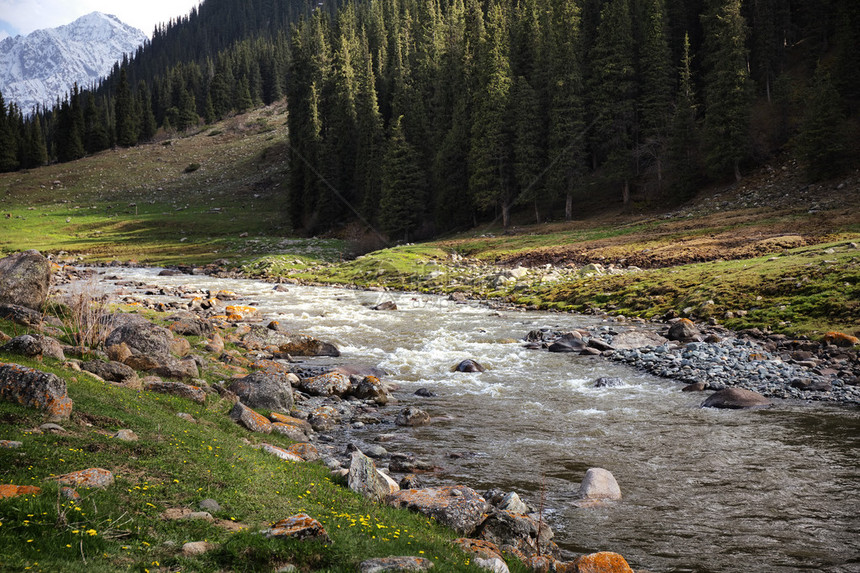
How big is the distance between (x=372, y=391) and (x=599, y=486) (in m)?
8.48

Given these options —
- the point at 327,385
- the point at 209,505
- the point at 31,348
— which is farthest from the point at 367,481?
the point at 31,348

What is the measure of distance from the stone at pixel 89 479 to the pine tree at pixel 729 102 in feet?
197

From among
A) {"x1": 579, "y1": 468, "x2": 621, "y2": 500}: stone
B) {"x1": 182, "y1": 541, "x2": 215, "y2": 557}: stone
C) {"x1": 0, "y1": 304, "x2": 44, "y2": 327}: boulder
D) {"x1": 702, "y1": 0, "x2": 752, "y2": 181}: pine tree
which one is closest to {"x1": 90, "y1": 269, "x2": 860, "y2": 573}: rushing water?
{"x1": 579, "y1": 468, "x2": 621, "y2": 500}: stone

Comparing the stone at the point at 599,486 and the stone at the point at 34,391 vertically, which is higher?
the stone at the point at 34,391

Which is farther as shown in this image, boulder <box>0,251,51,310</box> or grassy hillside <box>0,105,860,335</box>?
grassy hillside <box>0,105,860,335</box>

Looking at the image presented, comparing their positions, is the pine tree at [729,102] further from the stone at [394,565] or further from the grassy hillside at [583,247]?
the stone at [394,565]

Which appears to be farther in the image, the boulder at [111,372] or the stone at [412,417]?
the stone at [412,417]

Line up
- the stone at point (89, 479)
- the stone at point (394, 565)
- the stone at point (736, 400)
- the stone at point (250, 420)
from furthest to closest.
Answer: the stone at point (736, 400) → the stone at point (250, 420) → the stone at point (89, 479) → the stone at point (394, 565)

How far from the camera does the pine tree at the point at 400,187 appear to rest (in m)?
68.8

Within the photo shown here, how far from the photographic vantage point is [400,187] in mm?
69125

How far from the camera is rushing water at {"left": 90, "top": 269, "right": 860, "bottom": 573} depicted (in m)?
9.02

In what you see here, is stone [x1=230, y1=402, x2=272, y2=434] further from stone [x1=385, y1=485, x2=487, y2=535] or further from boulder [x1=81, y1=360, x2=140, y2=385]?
stone [x1=385, y1=485, x2=487, y2=535]

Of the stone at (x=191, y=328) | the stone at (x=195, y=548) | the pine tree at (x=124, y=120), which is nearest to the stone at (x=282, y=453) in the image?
the stone at (x=195, y=548)

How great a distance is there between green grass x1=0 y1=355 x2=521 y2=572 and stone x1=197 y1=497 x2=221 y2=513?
4.9 inches
